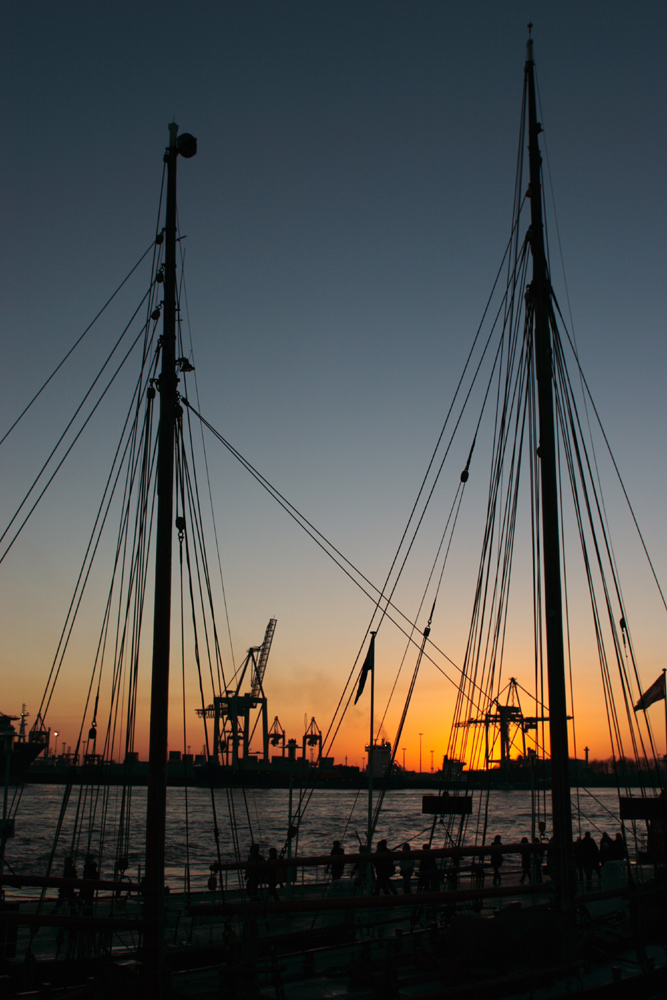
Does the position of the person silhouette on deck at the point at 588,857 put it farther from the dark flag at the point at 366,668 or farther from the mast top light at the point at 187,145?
the mast top light at the point at 187,145

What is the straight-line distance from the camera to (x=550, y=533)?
42.6ft

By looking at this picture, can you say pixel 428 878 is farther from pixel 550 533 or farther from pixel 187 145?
pixel 187 145

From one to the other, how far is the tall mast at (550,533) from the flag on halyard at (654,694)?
8.88 m

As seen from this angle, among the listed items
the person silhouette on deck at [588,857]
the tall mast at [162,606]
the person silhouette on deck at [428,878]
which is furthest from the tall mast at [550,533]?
the person silhouette on deck at [588,857]

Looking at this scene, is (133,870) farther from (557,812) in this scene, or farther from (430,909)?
(557,812)

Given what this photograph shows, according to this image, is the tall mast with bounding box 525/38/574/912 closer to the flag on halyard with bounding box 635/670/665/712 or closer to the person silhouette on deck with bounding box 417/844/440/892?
the person silhouette on deck with bounding box 417/844/440/892

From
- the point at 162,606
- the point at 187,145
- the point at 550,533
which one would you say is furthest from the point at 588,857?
the point at 187,145

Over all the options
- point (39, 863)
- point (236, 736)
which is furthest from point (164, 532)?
point (236, 736)

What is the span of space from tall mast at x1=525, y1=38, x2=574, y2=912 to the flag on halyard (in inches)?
349

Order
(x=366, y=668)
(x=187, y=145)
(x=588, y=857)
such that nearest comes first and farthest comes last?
(x=187, y=145) < (x=588, y=857) < (x=366, y=668)

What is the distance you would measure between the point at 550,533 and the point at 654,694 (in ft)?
31.5

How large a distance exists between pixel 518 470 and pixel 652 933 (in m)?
9.28

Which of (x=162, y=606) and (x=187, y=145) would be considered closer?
(x=162, y=606)

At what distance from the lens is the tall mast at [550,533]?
1164cm
